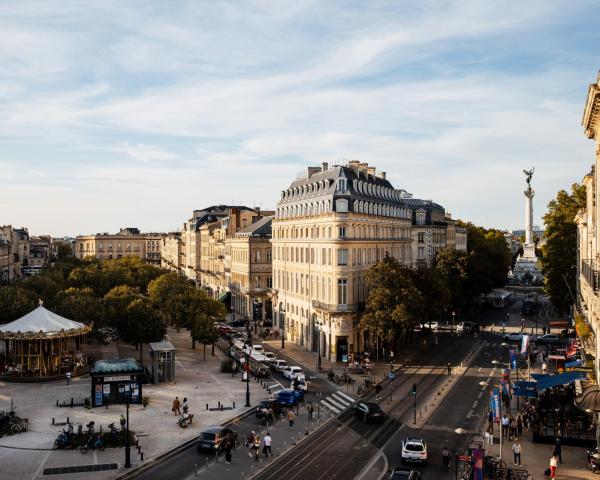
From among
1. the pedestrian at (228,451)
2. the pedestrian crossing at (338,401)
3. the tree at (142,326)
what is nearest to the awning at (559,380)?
the pedestrian crossing at (338,401)

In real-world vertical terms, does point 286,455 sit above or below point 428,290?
below

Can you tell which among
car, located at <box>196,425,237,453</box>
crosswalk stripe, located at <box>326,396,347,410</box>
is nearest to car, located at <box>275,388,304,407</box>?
crosswalk stripe, located at <box>326,396,347,410</box>

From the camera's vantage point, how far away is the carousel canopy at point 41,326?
56.4 m

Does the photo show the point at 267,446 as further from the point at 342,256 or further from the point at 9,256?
the point at 9,256

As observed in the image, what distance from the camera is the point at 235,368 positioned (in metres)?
59.4

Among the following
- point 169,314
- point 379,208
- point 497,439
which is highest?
point 379,208

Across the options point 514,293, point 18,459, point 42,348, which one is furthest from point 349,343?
point 514,293

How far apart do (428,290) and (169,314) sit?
27770 millimetres

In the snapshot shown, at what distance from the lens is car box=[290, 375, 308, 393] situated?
5021cm

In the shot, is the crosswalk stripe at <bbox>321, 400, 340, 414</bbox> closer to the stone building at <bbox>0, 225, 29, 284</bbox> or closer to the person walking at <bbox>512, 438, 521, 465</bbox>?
the person walking at <bbox>512, 438, 521, 465</bbox>

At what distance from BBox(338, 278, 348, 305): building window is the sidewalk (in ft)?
42.9

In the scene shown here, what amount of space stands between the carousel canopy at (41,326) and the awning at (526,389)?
37.4 meters

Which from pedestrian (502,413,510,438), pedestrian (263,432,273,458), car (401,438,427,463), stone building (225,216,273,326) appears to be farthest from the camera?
stone building (225,216,273,326)

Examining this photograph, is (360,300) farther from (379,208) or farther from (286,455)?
(286,455)
